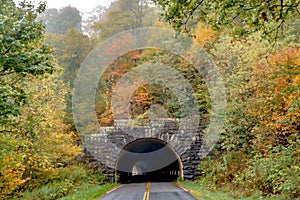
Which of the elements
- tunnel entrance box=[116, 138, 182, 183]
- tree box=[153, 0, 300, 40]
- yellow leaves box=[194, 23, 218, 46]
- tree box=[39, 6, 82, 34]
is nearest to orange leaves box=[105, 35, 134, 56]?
yellow leaves box=[194, 23, 218, 46]

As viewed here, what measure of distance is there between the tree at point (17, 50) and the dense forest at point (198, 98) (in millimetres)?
27

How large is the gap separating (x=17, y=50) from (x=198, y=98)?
50.1 feet

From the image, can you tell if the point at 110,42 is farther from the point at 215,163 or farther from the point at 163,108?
the point at 215,163

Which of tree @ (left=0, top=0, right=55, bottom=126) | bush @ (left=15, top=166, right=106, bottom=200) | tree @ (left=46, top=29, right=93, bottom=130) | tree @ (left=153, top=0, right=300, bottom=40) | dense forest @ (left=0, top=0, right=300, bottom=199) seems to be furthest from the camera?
tree @ (left=46, top=29, right=93, bottom=130)

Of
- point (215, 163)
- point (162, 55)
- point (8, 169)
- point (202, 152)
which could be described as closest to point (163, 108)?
point (162, 55)

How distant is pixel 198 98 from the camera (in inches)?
864

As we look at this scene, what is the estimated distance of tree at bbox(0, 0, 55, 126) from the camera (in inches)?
306

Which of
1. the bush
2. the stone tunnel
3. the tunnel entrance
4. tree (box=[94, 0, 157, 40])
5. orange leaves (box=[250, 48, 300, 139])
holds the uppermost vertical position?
tree (box=[94, 0, 157, 40])

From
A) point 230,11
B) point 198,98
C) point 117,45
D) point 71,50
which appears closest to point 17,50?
point 230,11

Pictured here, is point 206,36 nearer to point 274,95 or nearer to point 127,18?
point 127,18

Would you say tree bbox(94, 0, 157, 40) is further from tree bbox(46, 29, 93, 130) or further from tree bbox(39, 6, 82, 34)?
tree bbox(39, 6, 82, 34)

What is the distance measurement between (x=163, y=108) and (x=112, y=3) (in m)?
20.7

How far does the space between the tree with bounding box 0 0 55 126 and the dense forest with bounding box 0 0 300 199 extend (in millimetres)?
27

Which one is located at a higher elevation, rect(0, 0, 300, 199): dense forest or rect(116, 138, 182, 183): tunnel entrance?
rect(0, 0, 300, 199): dense forest
